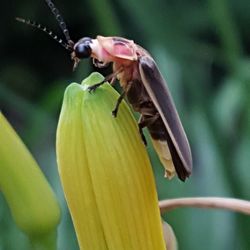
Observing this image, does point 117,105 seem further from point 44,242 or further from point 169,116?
point 44,242

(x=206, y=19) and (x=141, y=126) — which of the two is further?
(x=206, y=19)

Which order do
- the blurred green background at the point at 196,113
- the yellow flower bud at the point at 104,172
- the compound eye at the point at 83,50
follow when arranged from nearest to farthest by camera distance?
the yellow flower bud at the point at 104,172 < the compound eye at the point at 83,50 < the blurred green background at the point at 196,113

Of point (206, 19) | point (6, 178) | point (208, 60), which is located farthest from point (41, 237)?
point (206, 19)

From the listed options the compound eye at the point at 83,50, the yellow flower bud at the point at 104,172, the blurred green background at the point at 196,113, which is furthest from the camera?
the blurred green background at the point at 196,113

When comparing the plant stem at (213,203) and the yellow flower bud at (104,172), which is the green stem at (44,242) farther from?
the plant stem at (213,203)

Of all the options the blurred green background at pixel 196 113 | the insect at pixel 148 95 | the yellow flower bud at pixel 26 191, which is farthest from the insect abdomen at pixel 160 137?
the blurred green background at pixel 196 113

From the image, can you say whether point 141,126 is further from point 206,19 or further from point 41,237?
point 206,19
